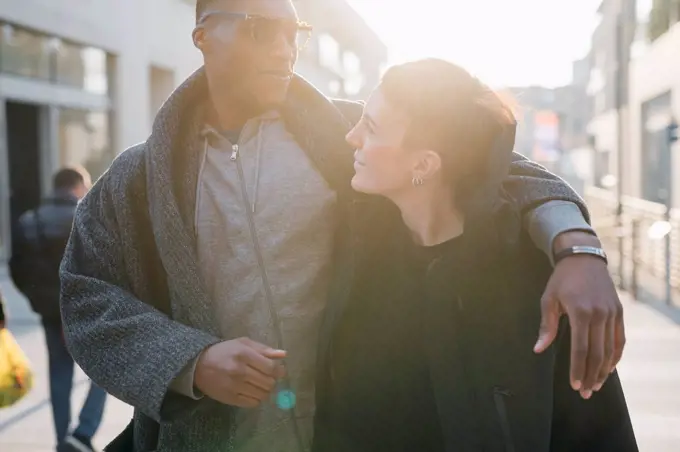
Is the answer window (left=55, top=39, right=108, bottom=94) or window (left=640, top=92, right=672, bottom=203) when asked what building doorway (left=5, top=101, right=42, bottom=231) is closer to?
window (left=55, top=39, right=108, bottom=94)

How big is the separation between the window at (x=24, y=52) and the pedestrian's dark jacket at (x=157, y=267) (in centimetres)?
1301

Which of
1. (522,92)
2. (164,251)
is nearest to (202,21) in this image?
(164,251)

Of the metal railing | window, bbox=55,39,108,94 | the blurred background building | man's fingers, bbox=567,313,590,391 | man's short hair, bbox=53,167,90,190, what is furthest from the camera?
window, bbox=55,39,108,94

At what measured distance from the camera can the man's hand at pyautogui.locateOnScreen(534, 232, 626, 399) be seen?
5.06 feet

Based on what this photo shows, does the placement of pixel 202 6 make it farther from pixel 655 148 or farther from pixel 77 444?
pixel 655 148

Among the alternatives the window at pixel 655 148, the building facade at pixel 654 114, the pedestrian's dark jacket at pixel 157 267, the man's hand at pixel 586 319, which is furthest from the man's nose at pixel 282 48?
the window at pixel 655 148

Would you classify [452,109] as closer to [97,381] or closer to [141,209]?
[141,209]

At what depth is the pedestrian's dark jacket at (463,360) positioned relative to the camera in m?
1.75

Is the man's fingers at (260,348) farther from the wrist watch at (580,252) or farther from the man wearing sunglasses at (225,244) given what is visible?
the wrist watch at (580,252)

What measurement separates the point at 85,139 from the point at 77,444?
12.5 metres

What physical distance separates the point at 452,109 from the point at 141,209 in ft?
2.42

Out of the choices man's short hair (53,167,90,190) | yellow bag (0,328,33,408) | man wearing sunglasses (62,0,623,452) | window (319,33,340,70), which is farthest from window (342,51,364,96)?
man wearing sunglasses (62,0,623,452)

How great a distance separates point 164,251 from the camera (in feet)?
6.64

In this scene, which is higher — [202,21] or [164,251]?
[202,21]
